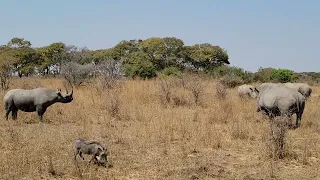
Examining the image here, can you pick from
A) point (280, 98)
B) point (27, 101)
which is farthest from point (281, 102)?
point (27, 101)

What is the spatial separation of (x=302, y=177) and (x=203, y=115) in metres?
A: 6.86

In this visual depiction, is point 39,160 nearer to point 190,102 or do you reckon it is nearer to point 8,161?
point 8,161

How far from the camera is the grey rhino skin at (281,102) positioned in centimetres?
1020

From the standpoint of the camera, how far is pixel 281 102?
33.7 feet

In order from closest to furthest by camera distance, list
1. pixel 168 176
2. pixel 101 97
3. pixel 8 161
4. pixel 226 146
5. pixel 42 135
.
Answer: pixel 168 176 → pixel 8 161 → pixel 226 146 → pixel 42 135 → pixel 101 97

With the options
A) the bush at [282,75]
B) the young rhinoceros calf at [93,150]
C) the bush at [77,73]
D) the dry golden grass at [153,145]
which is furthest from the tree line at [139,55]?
the young rhinoceros calf at [93,150]

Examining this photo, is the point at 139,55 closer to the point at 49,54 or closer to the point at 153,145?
the point at 49,54

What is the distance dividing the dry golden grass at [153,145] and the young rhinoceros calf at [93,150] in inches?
7.4

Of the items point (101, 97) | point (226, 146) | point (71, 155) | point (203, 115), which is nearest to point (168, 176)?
point (71, 155)

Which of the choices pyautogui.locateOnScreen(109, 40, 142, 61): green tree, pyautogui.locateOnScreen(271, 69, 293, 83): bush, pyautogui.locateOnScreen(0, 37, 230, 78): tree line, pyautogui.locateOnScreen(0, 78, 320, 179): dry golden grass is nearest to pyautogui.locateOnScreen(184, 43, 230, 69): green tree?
pyautogui.locateOnScreen(0, 37, 230, 78): tree line

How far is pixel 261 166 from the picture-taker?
23.1ft

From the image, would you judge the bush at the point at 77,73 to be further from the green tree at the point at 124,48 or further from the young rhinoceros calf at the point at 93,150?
the green tree at the point at 124,48

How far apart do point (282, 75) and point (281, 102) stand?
79.9ft

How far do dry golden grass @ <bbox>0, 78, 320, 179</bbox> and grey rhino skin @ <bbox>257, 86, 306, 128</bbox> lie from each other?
18.9 inches
